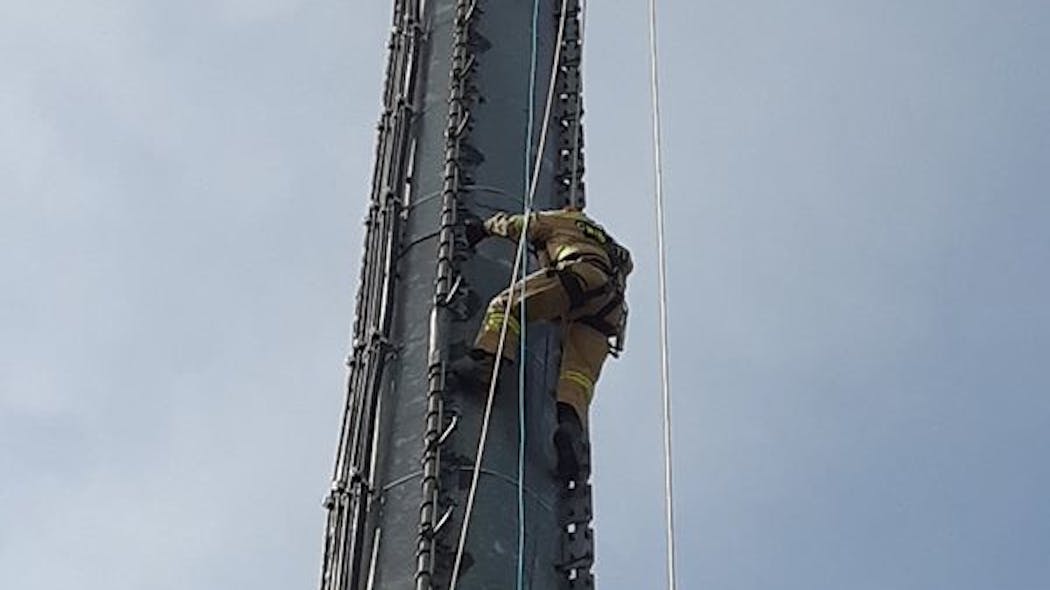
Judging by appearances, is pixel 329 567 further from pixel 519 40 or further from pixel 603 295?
pixel 519 40

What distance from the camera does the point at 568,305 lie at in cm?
1407

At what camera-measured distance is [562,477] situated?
1377 centimetres

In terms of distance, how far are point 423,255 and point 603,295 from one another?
4.34ft

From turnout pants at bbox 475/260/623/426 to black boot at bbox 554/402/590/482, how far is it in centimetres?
20

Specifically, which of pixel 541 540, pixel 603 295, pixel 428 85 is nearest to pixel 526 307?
pixel 603 295

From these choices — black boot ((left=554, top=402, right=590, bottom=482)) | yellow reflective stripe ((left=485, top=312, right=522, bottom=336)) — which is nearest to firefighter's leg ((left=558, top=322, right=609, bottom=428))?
black boot ((left=554, top=402, right=590, bottom=482))

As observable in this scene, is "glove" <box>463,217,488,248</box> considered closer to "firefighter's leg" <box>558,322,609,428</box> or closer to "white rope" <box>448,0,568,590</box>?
"white rope" <box>448,0,568,590</box>

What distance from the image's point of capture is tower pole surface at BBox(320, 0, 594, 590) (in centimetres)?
1300

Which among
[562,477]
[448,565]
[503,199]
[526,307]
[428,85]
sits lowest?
[448,565]

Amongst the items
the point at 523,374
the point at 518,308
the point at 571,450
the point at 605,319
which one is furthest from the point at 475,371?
the point at 605,319

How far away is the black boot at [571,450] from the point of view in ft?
45.3

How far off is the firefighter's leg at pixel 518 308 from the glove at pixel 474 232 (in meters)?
0.49

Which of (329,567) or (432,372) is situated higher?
(432,372)

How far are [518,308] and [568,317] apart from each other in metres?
0.52
